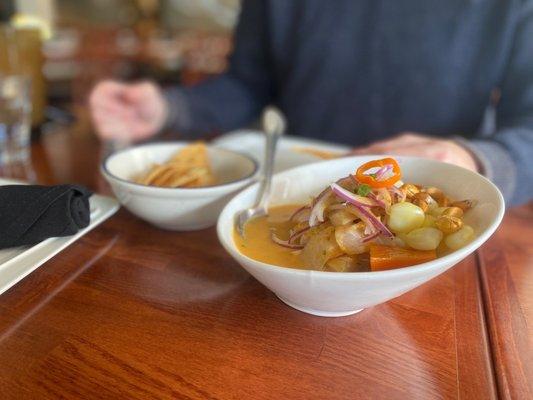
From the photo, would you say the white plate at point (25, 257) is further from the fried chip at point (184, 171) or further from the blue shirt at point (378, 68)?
the blue shirt at point (378, 68)

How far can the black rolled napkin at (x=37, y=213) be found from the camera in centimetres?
62

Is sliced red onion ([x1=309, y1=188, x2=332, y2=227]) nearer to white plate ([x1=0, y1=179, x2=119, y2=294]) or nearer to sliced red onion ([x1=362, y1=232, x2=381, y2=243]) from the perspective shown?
sliced red onion ([x1=362, y1=232, x2=381, y2=243])

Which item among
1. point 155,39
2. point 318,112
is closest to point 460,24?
point 318,112

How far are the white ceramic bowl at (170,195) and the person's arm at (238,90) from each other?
A: 24.5 inches

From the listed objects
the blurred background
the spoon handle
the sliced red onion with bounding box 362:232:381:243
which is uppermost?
the sliced red onion with bounding box 362:232:381:243

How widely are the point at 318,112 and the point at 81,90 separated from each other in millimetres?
1878

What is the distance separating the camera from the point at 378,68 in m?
1.39

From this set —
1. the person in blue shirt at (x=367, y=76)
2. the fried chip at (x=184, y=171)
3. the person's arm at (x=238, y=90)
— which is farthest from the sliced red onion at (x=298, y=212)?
the person's arm at (x=238, y=90)

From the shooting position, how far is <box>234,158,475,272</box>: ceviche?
20.7 inches

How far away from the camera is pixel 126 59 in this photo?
4.18 m

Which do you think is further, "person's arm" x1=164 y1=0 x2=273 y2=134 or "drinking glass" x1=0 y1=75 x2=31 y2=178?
"person's arm" x1=164 y1=0 x2=273 y2=134

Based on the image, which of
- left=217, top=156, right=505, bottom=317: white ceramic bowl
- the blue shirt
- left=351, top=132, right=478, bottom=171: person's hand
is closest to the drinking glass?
the blue shirt

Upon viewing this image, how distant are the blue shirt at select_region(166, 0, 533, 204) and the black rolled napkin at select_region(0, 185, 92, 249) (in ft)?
2.53

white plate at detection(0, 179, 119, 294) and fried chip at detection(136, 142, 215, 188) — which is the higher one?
fried chip at detection(136, 142, 215, 188)
